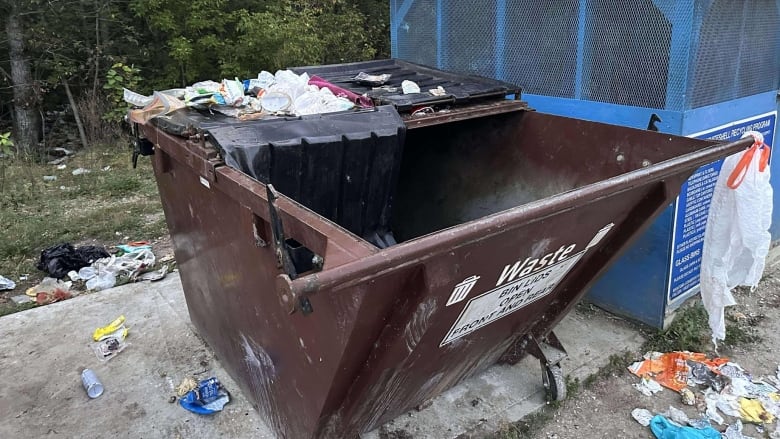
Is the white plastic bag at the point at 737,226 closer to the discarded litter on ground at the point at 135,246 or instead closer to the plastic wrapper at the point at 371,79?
the plastic wrapper at the point at 371,79

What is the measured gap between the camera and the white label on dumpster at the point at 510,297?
1905 mm

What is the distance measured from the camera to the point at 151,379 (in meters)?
3.05

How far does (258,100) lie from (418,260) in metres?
1.70

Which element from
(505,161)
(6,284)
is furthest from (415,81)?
(6,284)

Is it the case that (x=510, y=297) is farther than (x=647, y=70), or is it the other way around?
(x=647, y=70)

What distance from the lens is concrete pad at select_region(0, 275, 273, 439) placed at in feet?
8.87

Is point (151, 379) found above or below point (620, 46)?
below

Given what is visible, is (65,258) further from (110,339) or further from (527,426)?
(527,426)

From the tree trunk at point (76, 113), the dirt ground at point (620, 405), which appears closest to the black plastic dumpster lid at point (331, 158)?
the dirt ground at point (620, 405)

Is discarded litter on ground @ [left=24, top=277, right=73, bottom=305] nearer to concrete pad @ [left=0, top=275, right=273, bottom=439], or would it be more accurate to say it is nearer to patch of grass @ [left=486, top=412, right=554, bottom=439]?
concrete pad @ [left=0, top=275, right=273, bottom=439]

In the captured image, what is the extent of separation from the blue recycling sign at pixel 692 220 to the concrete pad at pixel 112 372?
2451 mm

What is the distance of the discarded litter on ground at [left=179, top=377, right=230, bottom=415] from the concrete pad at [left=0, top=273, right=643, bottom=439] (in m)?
0.04

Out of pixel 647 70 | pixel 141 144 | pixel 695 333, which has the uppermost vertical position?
pixel 647 70

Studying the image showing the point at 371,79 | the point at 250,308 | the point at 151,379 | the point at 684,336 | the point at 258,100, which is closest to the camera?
the point at 250,308
